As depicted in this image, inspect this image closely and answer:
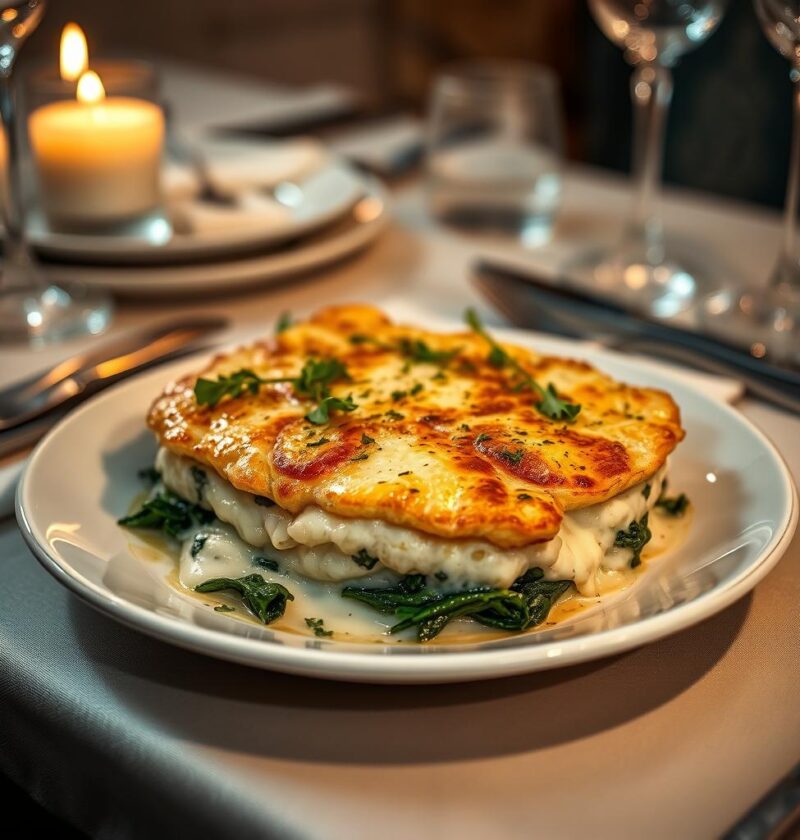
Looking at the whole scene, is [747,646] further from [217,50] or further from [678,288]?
[217,50]

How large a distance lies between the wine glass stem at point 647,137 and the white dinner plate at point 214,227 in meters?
0.61

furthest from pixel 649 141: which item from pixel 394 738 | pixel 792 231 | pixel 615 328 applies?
pixel 394 738

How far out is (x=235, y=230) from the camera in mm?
2121

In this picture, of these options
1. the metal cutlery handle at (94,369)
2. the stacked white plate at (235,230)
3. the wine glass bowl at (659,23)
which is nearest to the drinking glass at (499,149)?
the stacked white plate at (235,230)

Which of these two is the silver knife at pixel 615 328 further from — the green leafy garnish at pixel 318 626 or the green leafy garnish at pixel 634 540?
the green leafy garnish at pixel 318 626

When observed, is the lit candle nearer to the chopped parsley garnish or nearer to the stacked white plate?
the stacked white plate

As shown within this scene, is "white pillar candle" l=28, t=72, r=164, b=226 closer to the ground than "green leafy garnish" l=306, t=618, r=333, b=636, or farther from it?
farther from it

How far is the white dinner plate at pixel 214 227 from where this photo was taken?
2.05 metres

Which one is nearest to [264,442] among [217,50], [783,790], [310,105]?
[783,790]

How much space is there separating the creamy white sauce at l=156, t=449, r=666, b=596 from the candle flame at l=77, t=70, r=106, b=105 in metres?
1.26

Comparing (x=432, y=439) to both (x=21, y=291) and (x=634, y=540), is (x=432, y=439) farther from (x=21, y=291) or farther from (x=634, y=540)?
(x=21, y=291)

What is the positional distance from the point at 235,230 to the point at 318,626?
1.25m

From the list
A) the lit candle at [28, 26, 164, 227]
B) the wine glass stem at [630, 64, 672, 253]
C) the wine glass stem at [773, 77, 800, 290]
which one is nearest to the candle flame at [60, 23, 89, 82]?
the lit candle at [28, 26, 164, 227]

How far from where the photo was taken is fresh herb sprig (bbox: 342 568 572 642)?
1.01 meters
